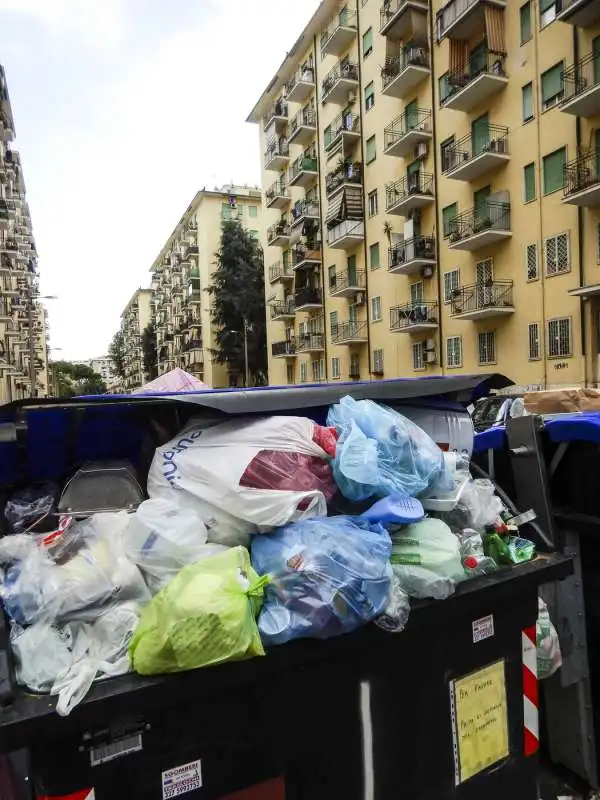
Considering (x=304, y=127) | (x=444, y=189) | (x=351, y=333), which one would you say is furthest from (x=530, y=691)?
(x=304, y=127)

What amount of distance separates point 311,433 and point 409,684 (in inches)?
33.7

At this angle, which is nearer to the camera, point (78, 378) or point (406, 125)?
point (406, 125)

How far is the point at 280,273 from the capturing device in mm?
37719

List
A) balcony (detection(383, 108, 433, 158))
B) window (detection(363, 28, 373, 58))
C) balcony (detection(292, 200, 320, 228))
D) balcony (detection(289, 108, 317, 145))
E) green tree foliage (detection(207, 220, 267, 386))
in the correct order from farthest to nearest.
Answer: green tree foliage (detection(207, 220, 267, 386)), balcony (detection(289, 108, 317, 145)), balcony (detection(292, 200, 320, 228)), window (detection(363, 28, 373, 58)), balcony (detection(383, 108, 433, 158))

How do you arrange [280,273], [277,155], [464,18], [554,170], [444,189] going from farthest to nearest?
[280,273] → [277,155] → [444,189] → [464,18] → [554,170]

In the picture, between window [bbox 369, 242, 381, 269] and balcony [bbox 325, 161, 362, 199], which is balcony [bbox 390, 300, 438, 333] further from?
balcony [bbox 325, 161, 362, 199]

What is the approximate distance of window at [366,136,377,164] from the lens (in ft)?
92.6

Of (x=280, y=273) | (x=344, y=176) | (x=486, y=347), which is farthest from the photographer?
(x=280, y=273)

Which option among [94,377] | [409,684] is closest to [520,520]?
[409,684]

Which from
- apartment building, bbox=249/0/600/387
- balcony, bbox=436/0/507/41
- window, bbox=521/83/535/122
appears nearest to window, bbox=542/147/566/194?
apartment building, bbox=249/0/600/387

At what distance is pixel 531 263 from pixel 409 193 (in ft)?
22.9

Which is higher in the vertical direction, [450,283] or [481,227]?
[481,227]

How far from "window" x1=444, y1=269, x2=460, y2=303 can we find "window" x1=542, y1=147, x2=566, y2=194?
4.92 meters

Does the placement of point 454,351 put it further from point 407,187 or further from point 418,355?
point 407,187
